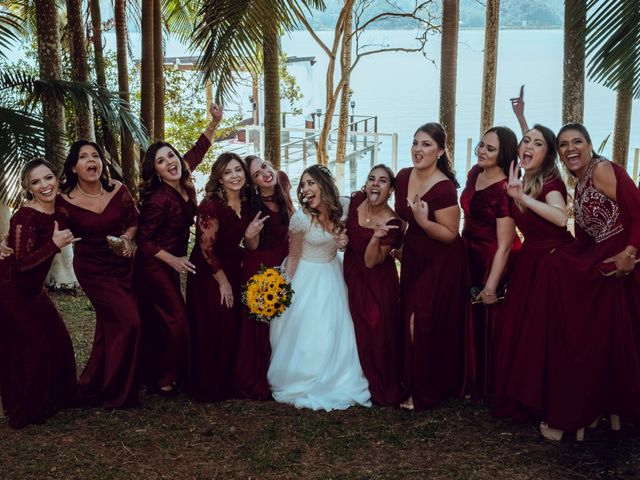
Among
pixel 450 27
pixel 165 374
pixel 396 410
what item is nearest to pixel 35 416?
pixel 165 374

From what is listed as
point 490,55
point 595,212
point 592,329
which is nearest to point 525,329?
point 592,329

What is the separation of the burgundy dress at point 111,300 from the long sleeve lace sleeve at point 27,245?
33cm

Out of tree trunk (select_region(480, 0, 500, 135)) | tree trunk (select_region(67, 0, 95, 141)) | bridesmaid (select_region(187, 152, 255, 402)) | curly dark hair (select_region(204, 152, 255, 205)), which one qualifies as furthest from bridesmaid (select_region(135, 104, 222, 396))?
tree trunk (select_region(480, 0, 500, 135))

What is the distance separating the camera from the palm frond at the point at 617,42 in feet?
16.8

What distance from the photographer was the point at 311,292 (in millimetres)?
5703

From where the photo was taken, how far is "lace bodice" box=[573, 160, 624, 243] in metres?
→ 4.66

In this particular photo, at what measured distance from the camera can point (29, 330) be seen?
527 centimetres

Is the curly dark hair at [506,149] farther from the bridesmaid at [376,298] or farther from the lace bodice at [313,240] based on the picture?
the lace bodice at [313,240]

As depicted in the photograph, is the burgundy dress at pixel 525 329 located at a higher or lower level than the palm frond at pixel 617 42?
lower

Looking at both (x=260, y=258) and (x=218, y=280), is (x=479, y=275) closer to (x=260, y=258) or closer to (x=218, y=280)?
(x=260, y=258)

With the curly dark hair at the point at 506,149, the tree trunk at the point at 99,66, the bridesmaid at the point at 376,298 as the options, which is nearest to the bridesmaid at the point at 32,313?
the bridesmaid at the point at 376,298

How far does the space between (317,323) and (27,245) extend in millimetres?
2096

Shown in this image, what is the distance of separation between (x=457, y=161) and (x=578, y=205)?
19943mm

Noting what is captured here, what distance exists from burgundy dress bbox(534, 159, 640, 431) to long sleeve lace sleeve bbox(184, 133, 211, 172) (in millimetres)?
2985
